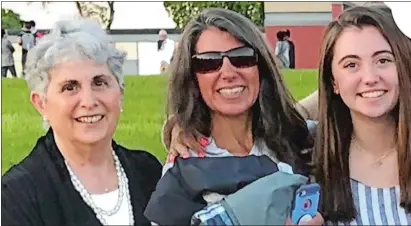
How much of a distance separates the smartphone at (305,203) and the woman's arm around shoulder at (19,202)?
2.46ft

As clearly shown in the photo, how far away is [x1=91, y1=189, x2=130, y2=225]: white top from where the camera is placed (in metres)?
2.56

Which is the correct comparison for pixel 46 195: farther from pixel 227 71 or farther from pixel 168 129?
pixel 227 71

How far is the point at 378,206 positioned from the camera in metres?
2.59

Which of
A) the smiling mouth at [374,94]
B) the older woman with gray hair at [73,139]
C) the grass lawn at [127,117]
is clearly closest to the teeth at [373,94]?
the smiling mouth at [374,94]

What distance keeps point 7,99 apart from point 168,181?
502cm

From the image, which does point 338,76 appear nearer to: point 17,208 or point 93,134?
point 93,134

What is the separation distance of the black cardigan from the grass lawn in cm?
245

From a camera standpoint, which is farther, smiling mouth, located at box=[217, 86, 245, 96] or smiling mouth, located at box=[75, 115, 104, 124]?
smiling mouth, located at box=[217, 86, 245, 96]

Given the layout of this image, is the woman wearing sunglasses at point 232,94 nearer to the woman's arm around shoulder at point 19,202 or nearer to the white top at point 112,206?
the white top at point 112,206

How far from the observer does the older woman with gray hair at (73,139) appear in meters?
2.43

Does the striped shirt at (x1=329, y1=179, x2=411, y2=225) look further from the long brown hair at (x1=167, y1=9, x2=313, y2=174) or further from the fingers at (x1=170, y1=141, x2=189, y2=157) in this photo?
the fingers at (x1=170, y1=141, x2=189, y2=157)

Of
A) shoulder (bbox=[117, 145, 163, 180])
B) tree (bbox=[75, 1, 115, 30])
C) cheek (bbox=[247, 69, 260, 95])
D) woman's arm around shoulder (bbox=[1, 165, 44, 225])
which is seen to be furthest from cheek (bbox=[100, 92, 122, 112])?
tree (bbox=[75, 1, 115, 30])

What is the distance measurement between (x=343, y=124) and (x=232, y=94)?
397 millimetres

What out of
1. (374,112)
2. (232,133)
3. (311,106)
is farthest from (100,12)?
(374,112)
